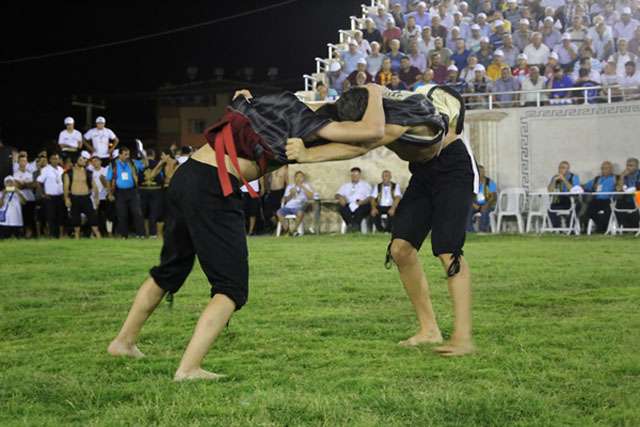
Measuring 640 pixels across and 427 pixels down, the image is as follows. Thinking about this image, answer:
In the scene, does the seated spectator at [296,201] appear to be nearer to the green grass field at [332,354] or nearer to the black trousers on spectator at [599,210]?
the black trousers on spectator at [599,210]

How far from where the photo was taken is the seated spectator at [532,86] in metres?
18.9

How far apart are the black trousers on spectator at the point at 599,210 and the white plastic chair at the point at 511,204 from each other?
1602mm

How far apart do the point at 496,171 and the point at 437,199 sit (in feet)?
45.8

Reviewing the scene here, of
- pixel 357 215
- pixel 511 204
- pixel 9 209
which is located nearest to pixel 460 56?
pixel 511 204

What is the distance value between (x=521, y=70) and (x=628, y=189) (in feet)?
13.0

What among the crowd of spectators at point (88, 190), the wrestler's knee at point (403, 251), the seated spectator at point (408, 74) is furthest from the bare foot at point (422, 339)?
the seated spectator at point (408, 74)

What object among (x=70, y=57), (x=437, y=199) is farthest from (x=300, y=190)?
(x=70, y=57)

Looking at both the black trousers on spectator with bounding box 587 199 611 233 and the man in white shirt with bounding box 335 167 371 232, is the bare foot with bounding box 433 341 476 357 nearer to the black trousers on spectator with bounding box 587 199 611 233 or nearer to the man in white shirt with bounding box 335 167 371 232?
the black trousers on spectator with bounding box 587 199 611 233

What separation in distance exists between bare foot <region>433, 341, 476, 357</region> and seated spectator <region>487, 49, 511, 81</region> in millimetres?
14930

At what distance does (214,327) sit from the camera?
4605mm

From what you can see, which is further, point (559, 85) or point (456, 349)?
point (559, 85)

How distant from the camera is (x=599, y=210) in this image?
17.4 meters

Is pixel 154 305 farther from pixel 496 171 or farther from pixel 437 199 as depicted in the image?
pixel 496 171

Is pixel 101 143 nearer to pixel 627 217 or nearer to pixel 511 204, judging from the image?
pixel 511 204
